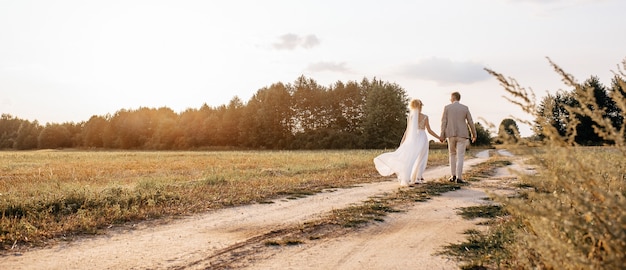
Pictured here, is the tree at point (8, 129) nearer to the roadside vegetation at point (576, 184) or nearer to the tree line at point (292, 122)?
the tree line at point (292, 122)

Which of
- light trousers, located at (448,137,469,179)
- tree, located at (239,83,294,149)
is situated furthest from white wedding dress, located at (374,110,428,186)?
tree, located at (239,83,294,149)

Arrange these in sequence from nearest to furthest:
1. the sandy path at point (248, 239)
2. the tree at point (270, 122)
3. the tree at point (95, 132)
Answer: the sandy path at point (248, 239) < the tree at point (270, 122) < the tree at point (95, 132)

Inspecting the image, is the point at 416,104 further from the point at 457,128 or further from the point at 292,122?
the point at 292,122

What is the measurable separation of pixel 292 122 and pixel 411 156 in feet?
218

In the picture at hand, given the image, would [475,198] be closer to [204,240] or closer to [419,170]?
[419,170]

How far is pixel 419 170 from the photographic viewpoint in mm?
14500

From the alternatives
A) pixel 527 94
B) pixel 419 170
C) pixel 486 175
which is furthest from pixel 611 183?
pixel 486 175

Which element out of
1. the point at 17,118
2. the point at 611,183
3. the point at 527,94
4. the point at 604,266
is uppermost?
the point at 17,118

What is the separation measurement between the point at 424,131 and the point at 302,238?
859 cm

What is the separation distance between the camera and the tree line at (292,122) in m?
71.1

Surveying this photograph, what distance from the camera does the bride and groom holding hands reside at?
14.2 metres

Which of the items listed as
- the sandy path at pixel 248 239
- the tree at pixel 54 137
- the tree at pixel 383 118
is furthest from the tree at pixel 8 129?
the sandy path at pixel 248 239

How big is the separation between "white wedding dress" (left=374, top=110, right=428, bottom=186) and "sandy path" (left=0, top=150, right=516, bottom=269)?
13.7 feet

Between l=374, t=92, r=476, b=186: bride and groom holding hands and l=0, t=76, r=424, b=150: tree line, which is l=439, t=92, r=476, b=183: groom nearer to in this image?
l=374, t=92, r=476, b=186: bride and groom holding hands
